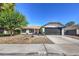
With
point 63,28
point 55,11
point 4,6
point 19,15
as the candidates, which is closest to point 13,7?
point 4,6

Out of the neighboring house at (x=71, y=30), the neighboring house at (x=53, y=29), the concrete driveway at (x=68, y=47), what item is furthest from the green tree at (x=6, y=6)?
the concrete driveway at (x=68, y=47)

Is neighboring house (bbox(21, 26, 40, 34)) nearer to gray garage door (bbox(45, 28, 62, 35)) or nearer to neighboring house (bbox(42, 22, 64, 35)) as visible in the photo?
neighboring house (bbox(42, 22, 64, 35))

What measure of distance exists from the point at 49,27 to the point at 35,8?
394 inches

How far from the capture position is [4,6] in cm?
3331

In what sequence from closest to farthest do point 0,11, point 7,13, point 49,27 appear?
point 7,13, point 0,11, point 49,27

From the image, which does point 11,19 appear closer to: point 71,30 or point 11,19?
point 11,19

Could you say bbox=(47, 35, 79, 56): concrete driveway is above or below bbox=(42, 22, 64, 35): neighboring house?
below

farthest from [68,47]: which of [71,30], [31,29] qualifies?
[31,29]

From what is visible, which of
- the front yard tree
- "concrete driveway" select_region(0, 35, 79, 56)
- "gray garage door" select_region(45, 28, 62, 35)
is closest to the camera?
"concrete driveway" select_region(0, 35, 79, 56)

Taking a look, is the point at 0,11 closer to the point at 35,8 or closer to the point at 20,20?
the point at 20,20

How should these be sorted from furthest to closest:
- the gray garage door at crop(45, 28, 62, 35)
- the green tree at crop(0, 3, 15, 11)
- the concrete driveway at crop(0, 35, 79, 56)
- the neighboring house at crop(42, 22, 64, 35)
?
the gray garage door at crop(45, 28, 62, 35) → the neighboring house at crop(42, 22, 64, 35) → the green tree at crop(0, 3, 15, 11) → the concrete driveway at crop(0, 35, 79, 56)

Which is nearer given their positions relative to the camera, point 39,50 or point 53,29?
point 39,50

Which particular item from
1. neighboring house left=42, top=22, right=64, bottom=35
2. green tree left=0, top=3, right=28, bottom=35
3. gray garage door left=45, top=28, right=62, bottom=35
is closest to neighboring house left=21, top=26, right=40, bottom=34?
neighboring house left=42, top=22, right=64, bottom=35

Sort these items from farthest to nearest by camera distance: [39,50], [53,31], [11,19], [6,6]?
[53,31]
[6,6]
[11,19]
[39,50]
